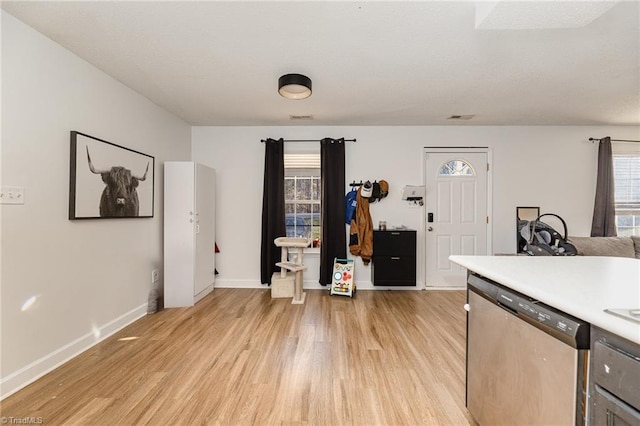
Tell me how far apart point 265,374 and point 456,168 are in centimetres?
381

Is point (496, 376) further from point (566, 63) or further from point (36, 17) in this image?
point (36, 17)

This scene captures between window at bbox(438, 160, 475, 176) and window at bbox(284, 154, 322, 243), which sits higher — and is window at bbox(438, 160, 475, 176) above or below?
above

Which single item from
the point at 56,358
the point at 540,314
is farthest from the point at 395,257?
the point at 56,358

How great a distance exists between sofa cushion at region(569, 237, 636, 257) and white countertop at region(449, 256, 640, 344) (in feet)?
7.55

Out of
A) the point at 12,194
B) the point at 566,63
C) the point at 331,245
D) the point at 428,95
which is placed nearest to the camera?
the point at 12,194

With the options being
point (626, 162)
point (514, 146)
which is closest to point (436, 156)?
point (514, 146)

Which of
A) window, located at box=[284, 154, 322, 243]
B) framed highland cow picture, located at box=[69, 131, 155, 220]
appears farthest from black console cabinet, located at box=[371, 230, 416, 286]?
framed highland cow picture, located at box=[69, 131, 155, 220]

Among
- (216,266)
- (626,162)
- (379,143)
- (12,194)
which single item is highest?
(379,143)

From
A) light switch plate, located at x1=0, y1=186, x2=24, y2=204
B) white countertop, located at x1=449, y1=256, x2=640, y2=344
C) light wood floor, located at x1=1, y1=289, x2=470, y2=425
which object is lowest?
light wood floor, located at x1=1, y1=289, x2=470, y2=425

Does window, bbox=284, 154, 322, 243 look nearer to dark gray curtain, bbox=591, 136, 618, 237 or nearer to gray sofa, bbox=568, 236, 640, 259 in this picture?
gray sofa, bbox=568, 236, 640, 259

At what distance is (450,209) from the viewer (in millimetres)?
4223

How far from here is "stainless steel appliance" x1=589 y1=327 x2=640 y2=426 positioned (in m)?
0.73

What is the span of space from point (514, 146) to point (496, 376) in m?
3.99

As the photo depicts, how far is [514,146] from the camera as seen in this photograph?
13.7 ft
